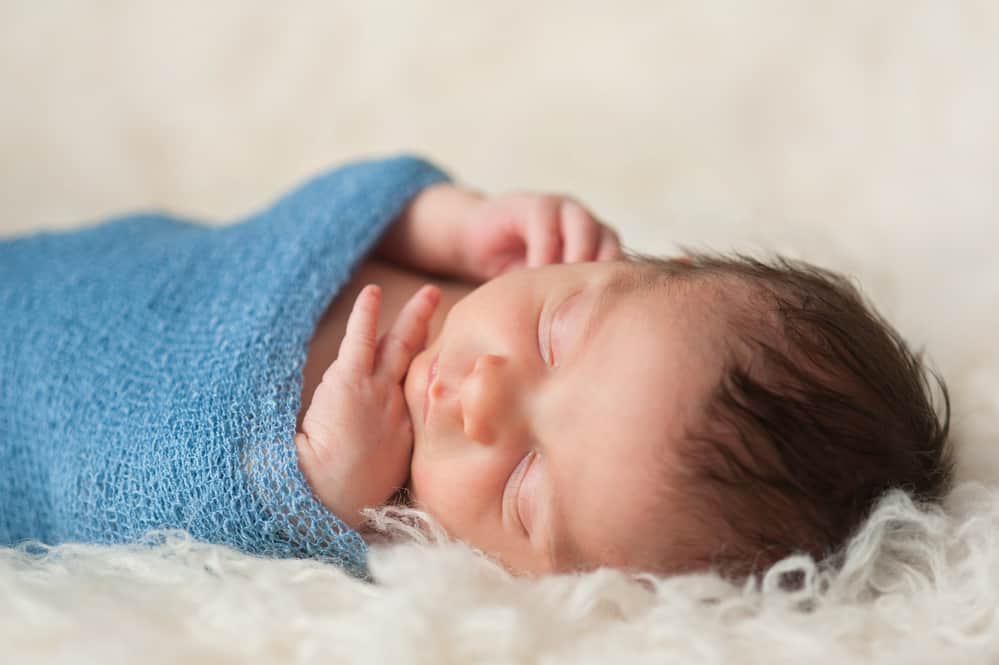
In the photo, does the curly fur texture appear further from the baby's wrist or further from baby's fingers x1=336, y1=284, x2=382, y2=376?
the baby's wrist

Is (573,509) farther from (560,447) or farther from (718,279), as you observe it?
(718,279)

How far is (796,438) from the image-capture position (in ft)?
2.69

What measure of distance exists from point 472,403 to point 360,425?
0.13 meters

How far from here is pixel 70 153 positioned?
1799 mm

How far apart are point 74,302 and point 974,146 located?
1203mm

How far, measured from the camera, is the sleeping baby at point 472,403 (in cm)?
83

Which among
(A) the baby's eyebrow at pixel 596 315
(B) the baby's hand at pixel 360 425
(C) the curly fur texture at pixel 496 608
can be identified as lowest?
(C) the curly fur texture at pixel 496 608

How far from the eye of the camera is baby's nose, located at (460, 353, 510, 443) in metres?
0.89

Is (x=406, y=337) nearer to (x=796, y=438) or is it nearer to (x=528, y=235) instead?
(x=528, y=235)

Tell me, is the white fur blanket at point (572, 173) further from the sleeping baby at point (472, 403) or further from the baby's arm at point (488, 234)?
the baby's arm at point (488, 234)

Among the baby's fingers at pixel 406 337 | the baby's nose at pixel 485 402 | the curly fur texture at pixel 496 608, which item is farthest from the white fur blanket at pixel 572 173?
the baby's fingers at pixel 406 337

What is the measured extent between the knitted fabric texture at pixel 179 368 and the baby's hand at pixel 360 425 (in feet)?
0.08

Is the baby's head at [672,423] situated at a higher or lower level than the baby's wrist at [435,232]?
lower

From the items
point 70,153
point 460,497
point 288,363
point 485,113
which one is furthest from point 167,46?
point 460,497
